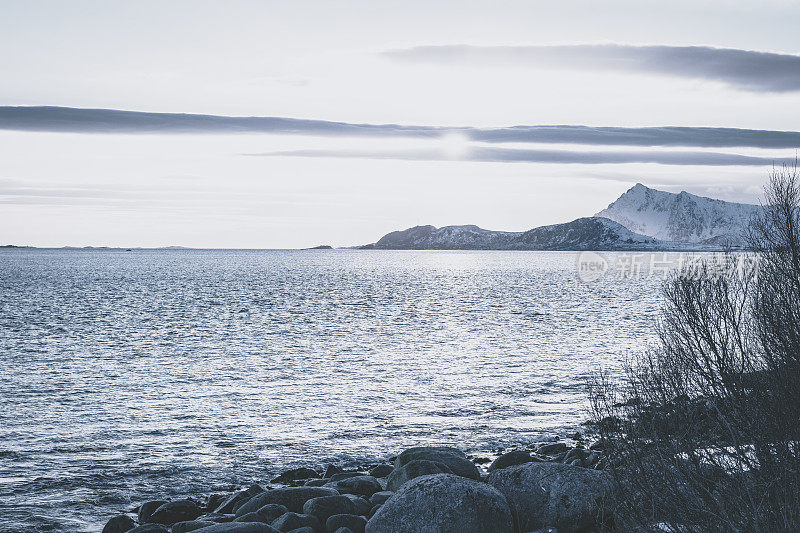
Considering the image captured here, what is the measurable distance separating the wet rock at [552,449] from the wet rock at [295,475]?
23.5 ft

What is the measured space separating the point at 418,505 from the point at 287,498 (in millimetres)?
4342

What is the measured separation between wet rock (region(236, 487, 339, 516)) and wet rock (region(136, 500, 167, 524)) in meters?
2.58

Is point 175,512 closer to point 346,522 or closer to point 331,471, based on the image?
point 331,471

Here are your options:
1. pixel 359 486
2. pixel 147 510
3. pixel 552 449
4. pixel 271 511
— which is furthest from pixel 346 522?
pixel 552 449

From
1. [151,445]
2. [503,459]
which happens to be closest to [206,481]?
[151,445]

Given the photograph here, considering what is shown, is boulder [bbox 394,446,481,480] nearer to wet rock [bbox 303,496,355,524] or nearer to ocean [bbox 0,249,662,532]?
wet rock [bbox 303,496,355,524]

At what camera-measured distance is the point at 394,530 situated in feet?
45.3

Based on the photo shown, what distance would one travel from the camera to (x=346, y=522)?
1538 cm

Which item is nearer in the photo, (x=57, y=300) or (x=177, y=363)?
(x=177, y=363)

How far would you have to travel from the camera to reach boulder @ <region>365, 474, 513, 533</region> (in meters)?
13.6

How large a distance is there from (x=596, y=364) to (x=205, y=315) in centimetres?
4233

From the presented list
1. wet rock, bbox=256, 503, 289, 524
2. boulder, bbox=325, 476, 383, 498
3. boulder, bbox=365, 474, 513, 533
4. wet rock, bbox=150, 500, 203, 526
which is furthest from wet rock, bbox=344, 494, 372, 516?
wet rock, bbox=150, 500, 203, 526

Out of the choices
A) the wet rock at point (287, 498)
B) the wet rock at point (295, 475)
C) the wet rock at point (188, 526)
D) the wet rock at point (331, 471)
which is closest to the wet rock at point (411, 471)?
the wet rock at point (287, 498)

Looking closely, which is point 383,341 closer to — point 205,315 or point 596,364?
point 596,364
